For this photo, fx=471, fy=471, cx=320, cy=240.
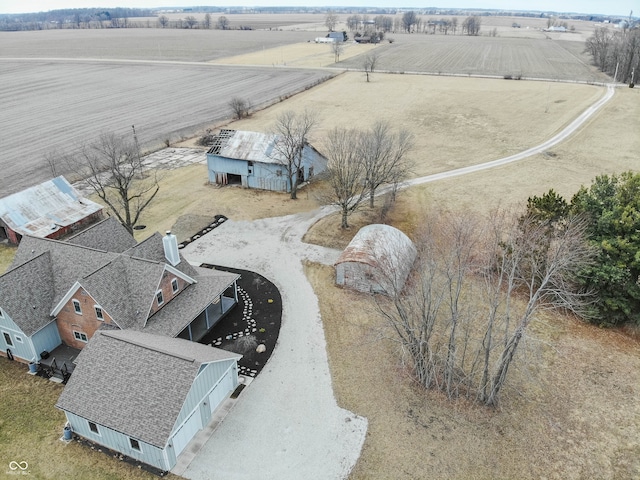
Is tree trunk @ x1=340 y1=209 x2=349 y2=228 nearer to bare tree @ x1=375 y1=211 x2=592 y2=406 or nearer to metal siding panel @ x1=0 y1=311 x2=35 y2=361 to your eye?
bare tree @ x1=375 y1=211 x2=592 y2=406

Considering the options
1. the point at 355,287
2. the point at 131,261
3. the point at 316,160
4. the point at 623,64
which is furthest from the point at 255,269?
the point at 623,64

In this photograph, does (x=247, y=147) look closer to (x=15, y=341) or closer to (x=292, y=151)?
(x=292, y=151)

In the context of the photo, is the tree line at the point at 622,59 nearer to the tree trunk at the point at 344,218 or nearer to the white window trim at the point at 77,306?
the tree trunk at the point at 344,218

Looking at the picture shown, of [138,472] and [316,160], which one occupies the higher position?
[316,160]

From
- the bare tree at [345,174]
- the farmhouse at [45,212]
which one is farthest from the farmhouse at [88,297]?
the bare tree at [345,174]

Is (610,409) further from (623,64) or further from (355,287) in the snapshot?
(623,64)

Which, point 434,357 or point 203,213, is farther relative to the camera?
point 203,213
